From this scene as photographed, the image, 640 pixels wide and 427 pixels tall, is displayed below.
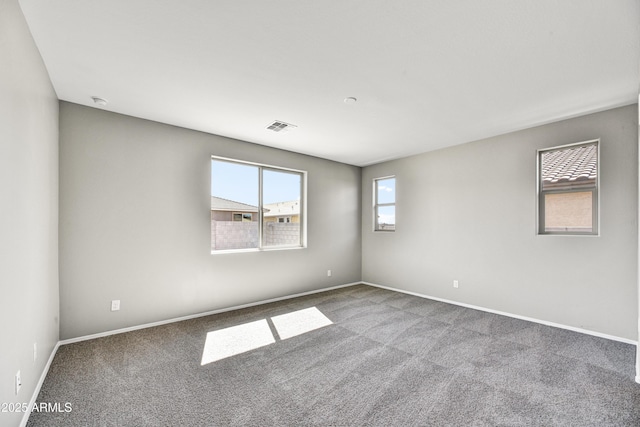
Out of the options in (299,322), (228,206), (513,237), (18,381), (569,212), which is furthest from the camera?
(228,206)

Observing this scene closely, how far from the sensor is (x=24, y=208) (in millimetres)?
1821

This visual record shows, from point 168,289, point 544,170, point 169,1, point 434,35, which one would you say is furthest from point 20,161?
point 544,170

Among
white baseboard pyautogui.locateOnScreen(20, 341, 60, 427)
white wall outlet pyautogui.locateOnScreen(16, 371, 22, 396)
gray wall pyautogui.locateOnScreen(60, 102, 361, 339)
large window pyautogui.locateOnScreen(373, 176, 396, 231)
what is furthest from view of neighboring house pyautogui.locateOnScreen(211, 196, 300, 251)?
white wall outlet pyautogui.locateOnScreen(16, 371, 22, 396)

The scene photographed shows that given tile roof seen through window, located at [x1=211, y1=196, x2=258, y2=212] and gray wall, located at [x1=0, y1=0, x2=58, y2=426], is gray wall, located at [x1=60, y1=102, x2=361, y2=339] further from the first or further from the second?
gray wall, located at [x1=0, y1=0, x2=58, y2=426]

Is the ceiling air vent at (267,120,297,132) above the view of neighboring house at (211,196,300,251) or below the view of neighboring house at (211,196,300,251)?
above

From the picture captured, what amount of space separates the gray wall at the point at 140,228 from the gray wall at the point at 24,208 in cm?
37

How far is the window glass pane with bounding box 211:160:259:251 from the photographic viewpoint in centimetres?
403

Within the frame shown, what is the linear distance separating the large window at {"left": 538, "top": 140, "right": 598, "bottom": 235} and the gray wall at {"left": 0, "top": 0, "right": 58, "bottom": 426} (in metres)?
5.05

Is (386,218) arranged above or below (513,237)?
above

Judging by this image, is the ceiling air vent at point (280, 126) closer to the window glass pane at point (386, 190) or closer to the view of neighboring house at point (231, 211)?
the view of neighboring house at point (231, 211)

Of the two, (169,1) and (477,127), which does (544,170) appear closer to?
(477,127)

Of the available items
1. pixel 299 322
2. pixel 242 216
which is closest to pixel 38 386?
pixel 299 322

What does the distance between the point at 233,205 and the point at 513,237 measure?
4.01 meters

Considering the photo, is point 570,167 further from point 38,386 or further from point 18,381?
point 38,386
